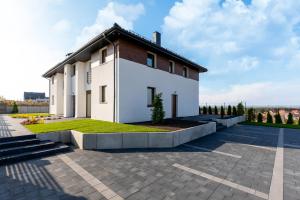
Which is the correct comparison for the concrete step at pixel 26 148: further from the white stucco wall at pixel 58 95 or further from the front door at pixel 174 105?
the white stucco wall at pixel 58 95

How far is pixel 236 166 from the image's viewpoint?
536 centimetres

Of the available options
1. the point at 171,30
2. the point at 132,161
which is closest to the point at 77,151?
the point at 132,161

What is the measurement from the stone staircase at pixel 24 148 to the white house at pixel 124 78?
437 cm

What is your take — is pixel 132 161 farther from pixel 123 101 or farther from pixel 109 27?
pixel 109 27

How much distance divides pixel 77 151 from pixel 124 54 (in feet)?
21.8

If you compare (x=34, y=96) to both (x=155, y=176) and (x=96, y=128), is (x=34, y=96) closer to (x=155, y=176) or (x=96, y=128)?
(x=96, y=128)

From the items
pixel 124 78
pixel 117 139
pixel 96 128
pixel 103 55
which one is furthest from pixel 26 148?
pixel 103 55

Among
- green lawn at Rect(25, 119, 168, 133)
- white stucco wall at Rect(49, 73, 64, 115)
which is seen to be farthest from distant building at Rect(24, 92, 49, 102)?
green lawn at Rect(25, 119, 168, 133)

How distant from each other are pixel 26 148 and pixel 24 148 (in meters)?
0.07

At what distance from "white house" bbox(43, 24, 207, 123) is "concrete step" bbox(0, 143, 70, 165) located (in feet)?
13.8

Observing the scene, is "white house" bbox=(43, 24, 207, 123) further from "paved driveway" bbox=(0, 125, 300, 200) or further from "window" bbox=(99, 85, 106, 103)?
"paved driveway" bbox=(0, 125, 300, 200)

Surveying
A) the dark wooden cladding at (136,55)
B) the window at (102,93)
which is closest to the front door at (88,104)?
the window at (102,93)

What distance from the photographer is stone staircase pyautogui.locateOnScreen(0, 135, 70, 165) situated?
550cm

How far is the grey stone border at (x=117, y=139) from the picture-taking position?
7.04 m
